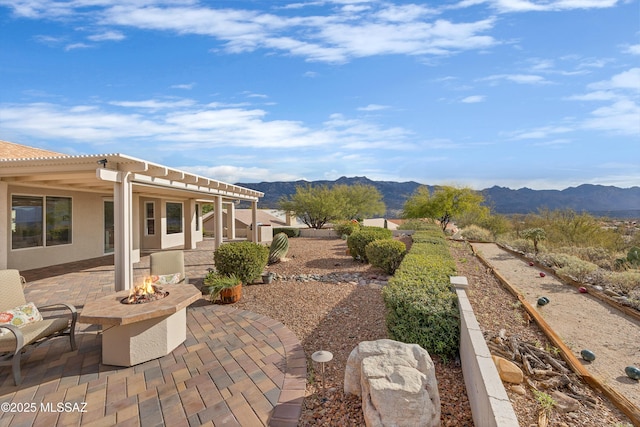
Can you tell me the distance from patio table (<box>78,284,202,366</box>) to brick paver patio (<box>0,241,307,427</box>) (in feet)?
0.37

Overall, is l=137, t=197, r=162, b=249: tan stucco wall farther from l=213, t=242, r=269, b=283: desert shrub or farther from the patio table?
the patio table

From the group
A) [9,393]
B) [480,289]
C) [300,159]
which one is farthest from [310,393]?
[300,159]

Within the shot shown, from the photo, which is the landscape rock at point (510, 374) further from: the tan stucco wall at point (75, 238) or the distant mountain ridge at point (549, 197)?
the distant mountain ridge at point (549, 197)

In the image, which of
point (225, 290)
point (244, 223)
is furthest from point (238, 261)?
point (244, 223)

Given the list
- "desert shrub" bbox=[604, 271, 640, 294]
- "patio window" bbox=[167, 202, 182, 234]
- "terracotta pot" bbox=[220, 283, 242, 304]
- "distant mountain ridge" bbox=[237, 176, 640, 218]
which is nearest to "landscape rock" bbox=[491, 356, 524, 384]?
"terracotta pot" bbox=[220, 283, 242, 304]

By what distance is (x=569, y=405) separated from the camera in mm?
2777

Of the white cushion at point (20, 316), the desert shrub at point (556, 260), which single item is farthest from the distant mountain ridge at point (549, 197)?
the white cushion at point (20, 316)

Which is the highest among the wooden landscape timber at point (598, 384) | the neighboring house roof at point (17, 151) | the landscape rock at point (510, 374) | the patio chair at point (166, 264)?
the neighboring house roof at point (17, 151)

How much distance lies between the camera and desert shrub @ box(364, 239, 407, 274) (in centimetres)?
785

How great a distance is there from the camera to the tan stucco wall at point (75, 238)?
8392mm

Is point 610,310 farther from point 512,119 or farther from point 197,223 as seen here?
point 197,223

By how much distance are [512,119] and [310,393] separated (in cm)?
981

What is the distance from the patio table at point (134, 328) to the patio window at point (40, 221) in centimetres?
753

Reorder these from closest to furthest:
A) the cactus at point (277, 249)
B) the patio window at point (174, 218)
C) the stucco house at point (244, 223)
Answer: the cactus at point (277, 249), the patio window at point (174, 218), the stucco house at point (244, 223)
